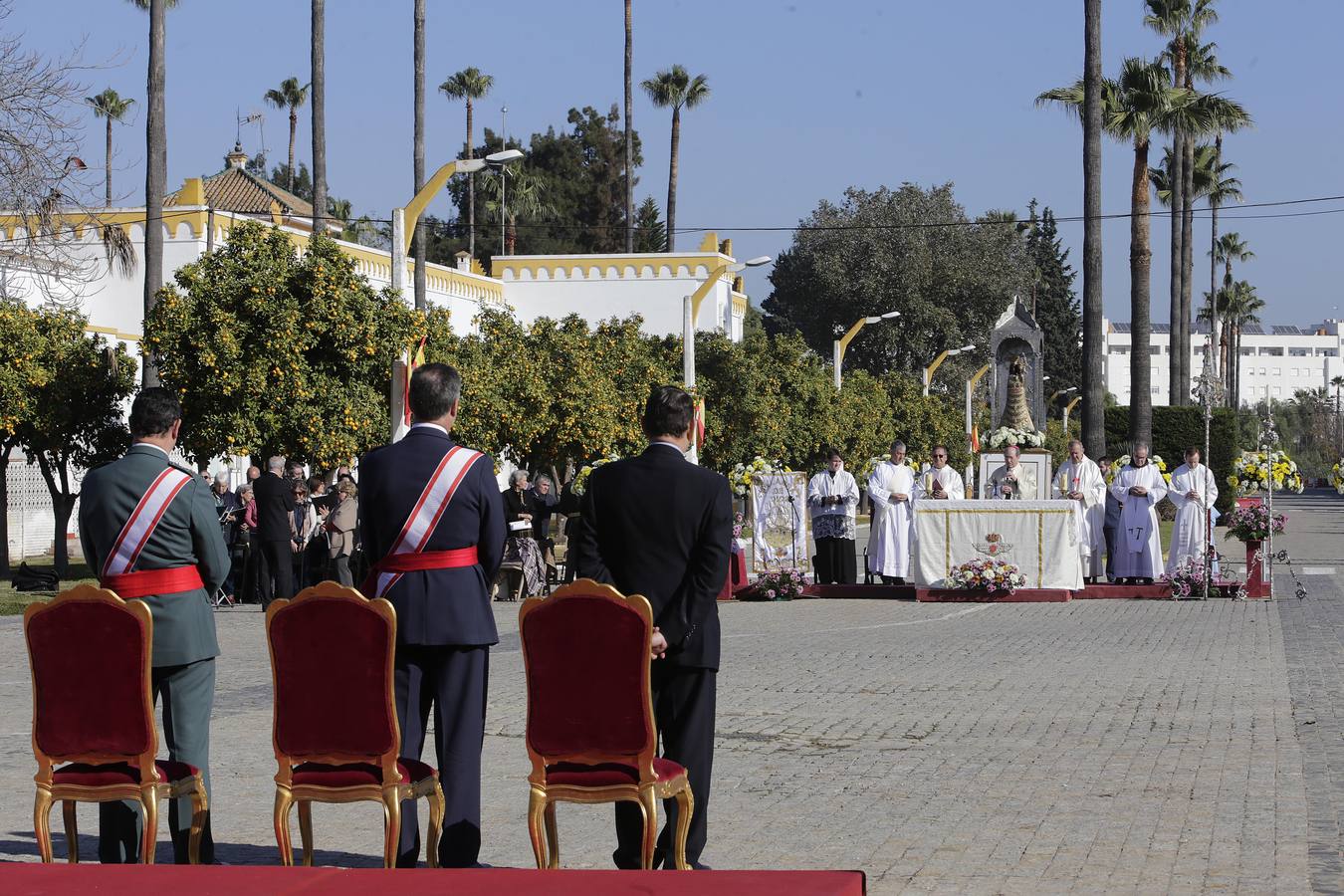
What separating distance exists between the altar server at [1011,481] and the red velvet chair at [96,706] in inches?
694

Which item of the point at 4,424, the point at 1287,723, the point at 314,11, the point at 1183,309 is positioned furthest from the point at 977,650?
the point at 1183,309

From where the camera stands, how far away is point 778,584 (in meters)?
23.7

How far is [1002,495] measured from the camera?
78.3 ft

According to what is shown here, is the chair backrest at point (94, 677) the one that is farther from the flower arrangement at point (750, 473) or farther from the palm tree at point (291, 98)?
the palm tree at point (291, 98)

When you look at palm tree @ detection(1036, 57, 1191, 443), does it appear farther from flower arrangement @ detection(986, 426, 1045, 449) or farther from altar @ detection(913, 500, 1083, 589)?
altar @ detection(913, 500, 1083, 589)

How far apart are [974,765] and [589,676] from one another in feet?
12.8

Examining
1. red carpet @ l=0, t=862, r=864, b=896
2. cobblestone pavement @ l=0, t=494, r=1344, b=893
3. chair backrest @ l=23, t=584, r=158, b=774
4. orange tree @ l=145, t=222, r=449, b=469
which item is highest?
orange tree @ l=145, t=222, r=449, b=469

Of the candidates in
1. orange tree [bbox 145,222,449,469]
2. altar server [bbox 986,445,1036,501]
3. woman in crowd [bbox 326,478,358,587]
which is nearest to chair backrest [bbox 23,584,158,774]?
woman in crowd [bbox 326,478,358,587]

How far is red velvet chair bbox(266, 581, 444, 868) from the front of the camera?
6422mm

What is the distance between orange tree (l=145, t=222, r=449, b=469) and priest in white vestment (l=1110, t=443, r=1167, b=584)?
10.6m

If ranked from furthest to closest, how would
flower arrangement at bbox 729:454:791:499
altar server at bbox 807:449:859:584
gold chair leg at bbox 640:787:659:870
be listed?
1. flower arrangement at bbox 729:454:791:499
2. altar server at bbox 807:449:859:584
3. gold chair leg at bbox 640:787:659:870

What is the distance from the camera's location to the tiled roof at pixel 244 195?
60.3m

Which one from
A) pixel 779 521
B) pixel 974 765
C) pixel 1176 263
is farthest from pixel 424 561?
pixel 1176 263

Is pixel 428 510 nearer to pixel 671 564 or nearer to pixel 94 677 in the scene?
pixel 671 564
